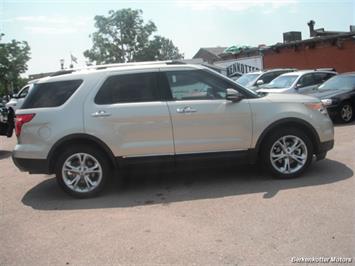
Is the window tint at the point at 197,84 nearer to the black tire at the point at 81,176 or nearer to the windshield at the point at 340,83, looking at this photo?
the black tire at the point at 81,176

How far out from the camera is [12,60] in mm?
36562

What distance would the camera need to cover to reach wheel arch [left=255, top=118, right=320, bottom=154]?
6541 mm

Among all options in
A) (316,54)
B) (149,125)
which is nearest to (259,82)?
(316,54)

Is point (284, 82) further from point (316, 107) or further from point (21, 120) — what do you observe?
point (21, 120)

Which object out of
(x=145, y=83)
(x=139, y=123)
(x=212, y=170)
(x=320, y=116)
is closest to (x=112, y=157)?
(x=139, y=123)

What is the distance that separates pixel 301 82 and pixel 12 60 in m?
28.2

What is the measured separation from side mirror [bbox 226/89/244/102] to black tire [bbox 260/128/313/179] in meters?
0.72

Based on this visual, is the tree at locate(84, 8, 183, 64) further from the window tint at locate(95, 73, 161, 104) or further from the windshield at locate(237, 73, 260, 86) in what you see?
Result: the window tint at locate(95, 73, 161, 104)

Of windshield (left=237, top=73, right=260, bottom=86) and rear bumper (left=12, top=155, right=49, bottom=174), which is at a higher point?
windshield (left=237, top=73, right=260, bottom=86)

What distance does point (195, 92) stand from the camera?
653cm

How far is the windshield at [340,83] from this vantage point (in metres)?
13.2

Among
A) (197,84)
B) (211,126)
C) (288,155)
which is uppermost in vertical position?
(197,84)

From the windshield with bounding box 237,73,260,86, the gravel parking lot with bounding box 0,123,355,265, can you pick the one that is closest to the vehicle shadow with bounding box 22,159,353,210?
the gravel parking lot with bounding box 0,123,355,265

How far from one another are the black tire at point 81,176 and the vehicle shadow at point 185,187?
117 millimetres
